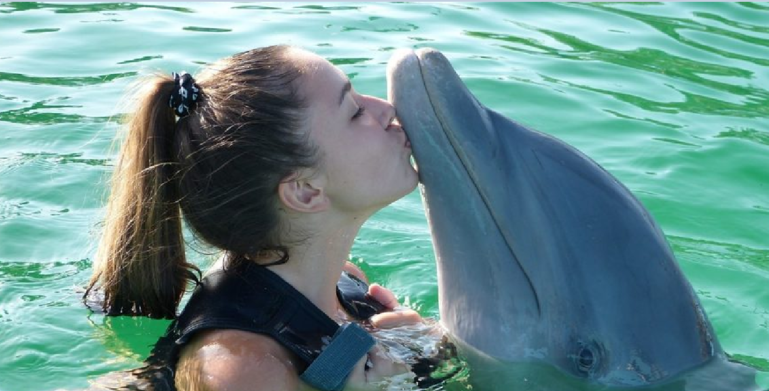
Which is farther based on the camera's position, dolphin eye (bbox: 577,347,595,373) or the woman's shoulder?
dolphin eye (bbox: 577,347,595,373)

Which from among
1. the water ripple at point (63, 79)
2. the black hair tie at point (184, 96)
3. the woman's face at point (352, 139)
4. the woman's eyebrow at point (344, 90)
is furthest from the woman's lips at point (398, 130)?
the water ripple at point (63, 79)

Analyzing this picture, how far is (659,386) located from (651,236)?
609 mm

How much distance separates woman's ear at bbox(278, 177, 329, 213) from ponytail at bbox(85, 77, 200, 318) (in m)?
0.44

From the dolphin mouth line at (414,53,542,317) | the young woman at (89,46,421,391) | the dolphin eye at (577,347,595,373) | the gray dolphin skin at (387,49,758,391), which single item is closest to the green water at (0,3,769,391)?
the young woman at (89,46,421,391)

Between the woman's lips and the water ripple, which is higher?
the woman's lips

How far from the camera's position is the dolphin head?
16.4ft

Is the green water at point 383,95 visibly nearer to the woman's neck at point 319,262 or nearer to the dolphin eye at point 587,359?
the woman's neck at point 319,262

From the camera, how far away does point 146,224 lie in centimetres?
530

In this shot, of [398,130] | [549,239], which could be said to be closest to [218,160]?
[398,130]

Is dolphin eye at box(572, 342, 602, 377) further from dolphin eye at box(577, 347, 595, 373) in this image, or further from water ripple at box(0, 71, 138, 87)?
water ripple at box(0, 71, 138, 87)

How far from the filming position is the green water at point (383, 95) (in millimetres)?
6934

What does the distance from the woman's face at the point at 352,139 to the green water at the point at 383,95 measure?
1.02m

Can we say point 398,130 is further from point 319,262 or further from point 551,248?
point 551,248

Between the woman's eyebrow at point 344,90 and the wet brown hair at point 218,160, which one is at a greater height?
the woman's eyebrow at point 344,90
